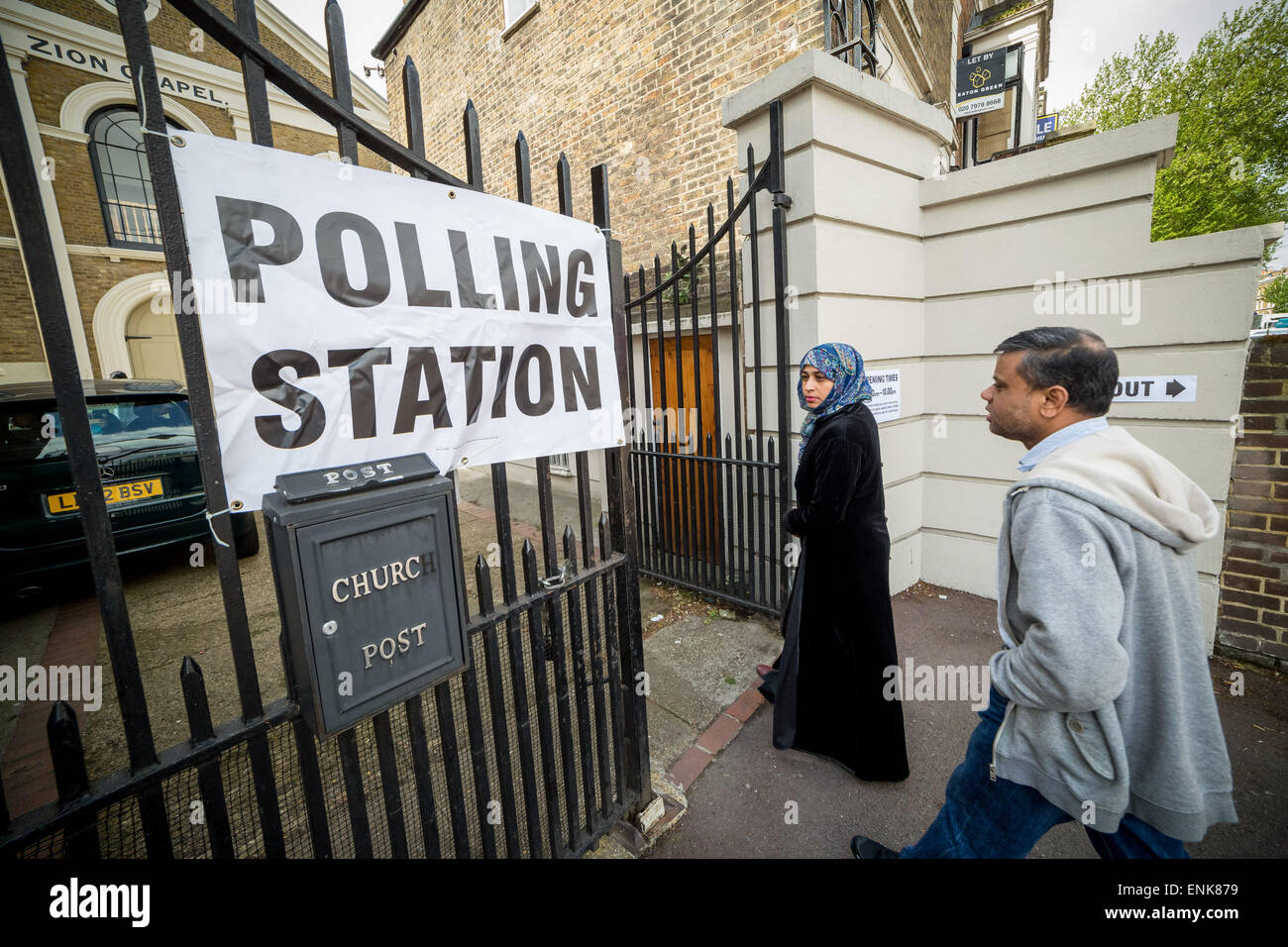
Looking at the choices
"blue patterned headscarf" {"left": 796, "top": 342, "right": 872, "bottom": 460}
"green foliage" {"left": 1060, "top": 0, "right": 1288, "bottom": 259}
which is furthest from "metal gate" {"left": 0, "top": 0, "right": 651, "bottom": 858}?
"green foliage" {"left": 1060, "top": 0, "right": 1288, "bottom": 259}

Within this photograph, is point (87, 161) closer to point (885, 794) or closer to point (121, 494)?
point (121, 494)

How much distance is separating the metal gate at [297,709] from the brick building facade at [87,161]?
1210 cm

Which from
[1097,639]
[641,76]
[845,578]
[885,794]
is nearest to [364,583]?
[1097,639]

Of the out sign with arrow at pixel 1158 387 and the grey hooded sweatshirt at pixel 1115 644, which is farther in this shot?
the out sign with arrow at pixel 1158 387

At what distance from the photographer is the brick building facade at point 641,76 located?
5.94 metres

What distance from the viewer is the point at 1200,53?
55.3 feet

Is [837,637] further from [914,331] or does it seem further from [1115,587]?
[914,331]

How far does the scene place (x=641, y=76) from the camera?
693 centimetres

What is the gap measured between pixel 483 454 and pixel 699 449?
12.7 ft
